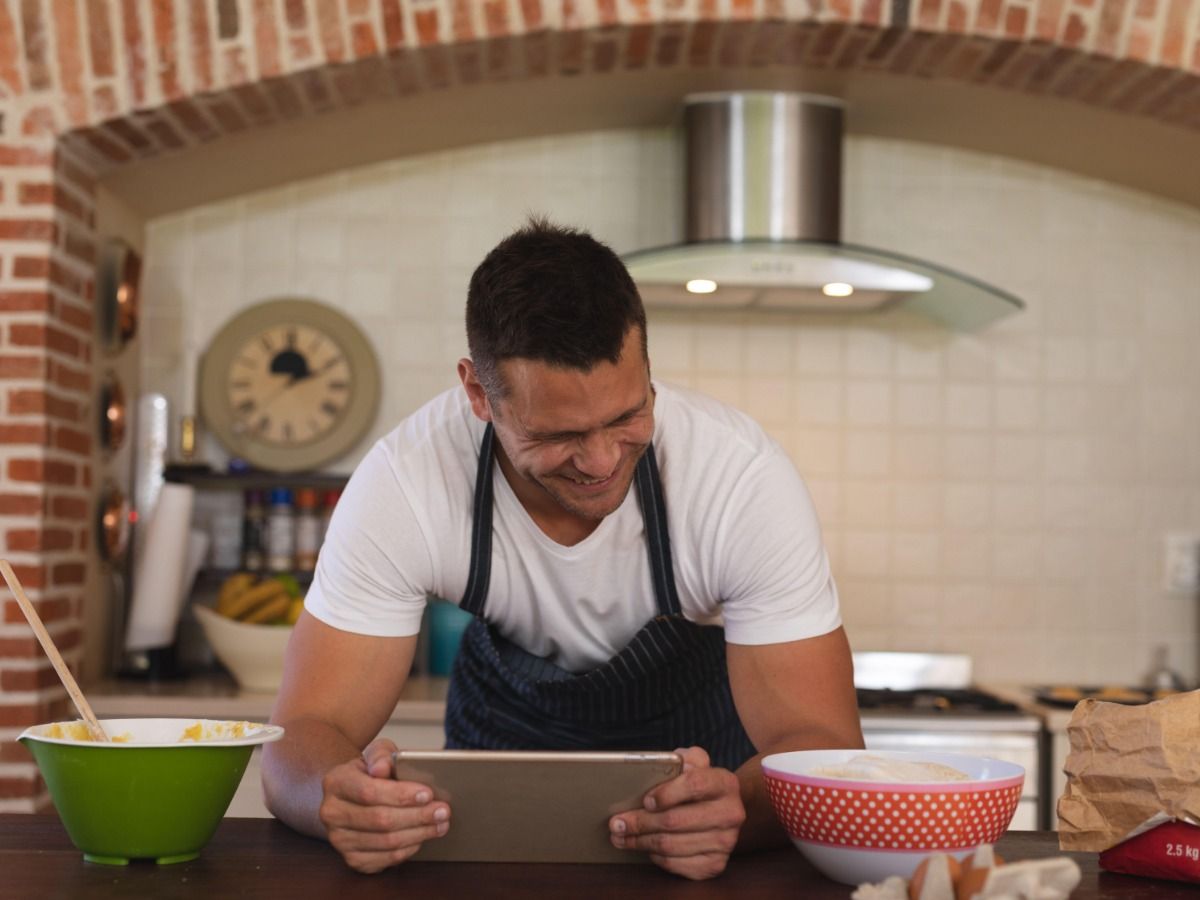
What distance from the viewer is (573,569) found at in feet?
6.09

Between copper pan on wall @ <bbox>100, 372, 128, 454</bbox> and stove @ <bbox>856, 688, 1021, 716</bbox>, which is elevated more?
copper pan on wall @ <bbox>100, 372, 128, 454</bbox>

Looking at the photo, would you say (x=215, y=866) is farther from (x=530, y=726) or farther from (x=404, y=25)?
(x=404, y=25)

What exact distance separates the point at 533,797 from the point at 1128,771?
0.54m

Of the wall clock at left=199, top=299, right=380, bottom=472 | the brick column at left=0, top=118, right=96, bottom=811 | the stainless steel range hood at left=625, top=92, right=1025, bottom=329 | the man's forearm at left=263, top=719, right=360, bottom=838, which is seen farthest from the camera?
the wall clock at left=199, top=299, right=380, bottom=472

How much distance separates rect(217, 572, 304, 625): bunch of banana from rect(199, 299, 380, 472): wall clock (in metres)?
0.39

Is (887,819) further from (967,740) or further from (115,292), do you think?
(115,292)

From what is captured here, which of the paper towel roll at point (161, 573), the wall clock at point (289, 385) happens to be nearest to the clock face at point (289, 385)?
the wall clock at point (289, 385)

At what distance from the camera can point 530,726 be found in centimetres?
204

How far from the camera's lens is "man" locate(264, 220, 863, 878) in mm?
1564

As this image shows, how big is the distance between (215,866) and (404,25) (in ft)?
6.69

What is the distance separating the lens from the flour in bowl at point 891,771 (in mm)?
1299

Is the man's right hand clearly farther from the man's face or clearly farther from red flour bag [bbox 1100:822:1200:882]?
red flour bag [bbox 1100:822:1200:882]

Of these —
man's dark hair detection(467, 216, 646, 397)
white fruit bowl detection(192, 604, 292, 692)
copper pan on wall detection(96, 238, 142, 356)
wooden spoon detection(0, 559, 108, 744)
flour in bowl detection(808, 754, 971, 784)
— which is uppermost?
copper pan on wall detection(96, 238, 142, 356)

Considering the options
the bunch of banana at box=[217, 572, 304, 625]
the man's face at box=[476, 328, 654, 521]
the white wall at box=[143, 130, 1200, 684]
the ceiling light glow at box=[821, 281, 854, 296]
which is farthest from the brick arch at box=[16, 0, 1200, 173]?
the man's face at box=[476, 328, 654, 521]
